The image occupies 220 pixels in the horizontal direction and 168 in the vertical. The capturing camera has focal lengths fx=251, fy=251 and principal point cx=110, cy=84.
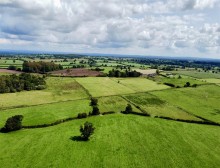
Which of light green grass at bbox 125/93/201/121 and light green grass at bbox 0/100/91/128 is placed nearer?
light green grass at bbox 0/100/91/128

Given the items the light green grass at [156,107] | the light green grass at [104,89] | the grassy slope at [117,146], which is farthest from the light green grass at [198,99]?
the grassy slope at [117,146]

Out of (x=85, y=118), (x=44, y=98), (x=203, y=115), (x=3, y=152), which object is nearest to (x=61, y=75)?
(x=44, y=98)

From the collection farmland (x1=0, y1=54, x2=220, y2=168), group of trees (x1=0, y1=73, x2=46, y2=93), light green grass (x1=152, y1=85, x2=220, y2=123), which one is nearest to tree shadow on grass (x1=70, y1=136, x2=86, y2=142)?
farmland (x1=0, y1=54, x2=220, y2=168)

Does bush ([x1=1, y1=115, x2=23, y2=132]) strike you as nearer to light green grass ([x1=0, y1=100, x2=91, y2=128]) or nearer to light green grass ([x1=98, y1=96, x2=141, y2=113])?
light green grass ([x1=0, y1=100, x2=91, y2=128])

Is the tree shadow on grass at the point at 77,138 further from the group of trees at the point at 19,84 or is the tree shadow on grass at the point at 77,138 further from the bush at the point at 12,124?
the group of trees at the point at 19,84

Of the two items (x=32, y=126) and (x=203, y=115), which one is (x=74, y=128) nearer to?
(x=32, y=126)

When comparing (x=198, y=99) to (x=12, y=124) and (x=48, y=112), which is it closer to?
(x=48, y=112)

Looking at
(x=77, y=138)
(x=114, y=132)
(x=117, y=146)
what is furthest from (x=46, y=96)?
(x=117, y=146)
